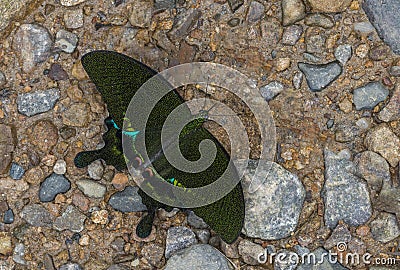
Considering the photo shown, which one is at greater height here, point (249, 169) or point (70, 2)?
point (70, 2)

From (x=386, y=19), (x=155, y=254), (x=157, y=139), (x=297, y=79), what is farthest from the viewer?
(x=155, y=254)

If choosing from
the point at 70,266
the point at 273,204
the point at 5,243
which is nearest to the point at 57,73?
the point at 5,243

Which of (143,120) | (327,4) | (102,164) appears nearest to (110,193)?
(102,164)

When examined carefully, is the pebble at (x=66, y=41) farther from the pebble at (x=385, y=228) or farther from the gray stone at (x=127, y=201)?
the pebble at (x=385, y=228)

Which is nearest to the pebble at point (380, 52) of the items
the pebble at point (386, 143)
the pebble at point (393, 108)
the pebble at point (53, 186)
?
the pebble at point (393, 108)

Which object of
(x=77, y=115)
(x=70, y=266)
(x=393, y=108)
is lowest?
(x=70, y=266)

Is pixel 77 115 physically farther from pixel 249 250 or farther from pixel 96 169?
pixel 249 250

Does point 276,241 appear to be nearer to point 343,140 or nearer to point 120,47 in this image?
point 343,140

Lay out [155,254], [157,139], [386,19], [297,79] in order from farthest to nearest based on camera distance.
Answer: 1. [155,254]
2. [297,79]
3. [386,19]
4. [157,139]
